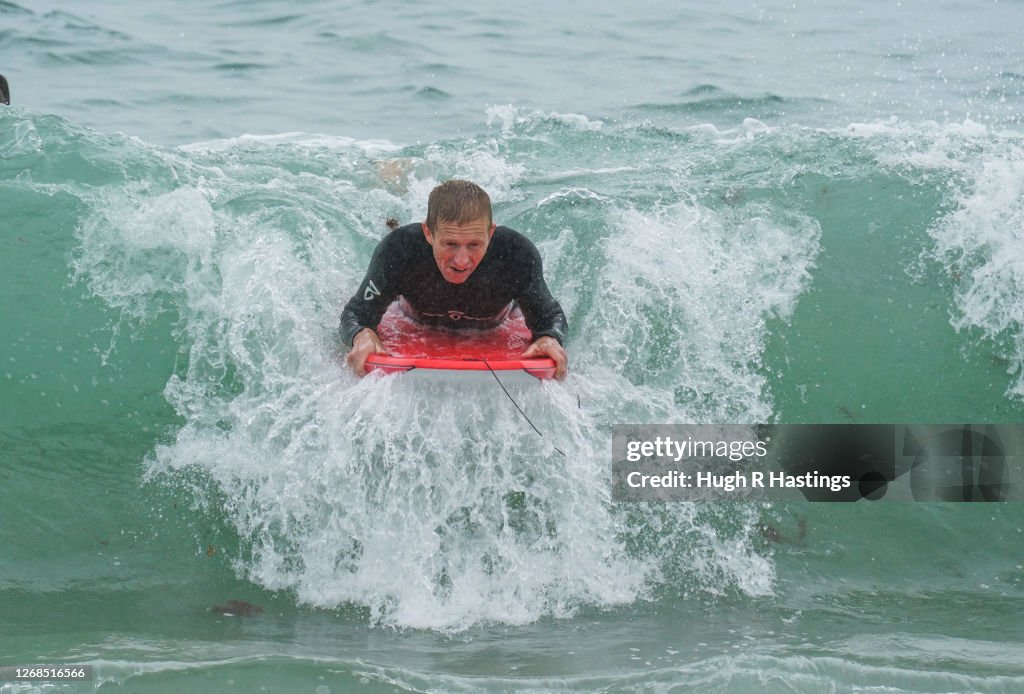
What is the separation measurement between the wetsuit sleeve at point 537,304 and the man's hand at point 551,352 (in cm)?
20

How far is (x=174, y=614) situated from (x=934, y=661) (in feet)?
9.74

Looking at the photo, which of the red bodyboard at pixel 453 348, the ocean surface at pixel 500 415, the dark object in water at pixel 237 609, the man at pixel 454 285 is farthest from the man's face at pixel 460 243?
the dark object in water at pixel 237 609

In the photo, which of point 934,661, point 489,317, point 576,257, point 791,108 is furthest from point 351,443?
point 791,108

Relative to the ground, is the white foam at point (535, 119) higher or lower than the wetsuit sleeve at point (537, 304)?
higher

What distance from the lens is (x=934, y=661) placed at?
3865 mm

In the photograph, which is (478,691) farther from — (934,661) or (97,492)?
(97,492)

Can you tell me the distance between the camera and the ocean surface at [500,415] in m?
4.05

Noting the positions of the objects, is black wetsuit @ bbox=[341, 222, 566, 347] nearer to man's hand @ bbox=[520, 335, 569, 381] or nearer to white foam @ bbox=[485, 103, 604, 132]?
man's hand @ bbox=[520, 335, 569, 381]

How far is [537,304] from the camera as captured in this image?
495 cm

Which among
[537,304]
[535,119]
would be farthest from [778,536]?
[535,119]

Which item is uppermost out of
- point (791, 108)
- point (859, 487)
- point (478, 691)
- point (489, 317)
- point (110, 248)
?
point (791, 108)

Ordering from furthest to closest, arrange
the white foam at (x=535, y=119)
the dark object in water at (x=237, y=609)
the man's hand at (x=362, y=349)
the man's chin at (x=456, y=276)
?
the white foam at (x=535, y=119) < the man's chin at (x=456, y=276) < the man's hand at (x=362, y=349) < the dark object in water at (x=237, y=609)

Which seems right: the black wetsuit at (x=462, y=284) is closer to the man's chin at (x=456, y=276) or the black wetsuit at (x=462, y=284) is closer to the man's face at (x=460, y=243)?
the man's chin at (x=456, y=276)

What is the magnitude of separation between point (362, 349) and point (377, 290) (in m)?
0.44
